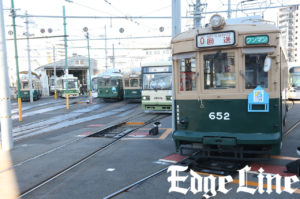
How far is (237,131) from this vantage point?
18.6 feet

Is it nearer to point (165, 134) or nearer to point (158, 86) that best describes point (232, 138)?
point (165, 134)

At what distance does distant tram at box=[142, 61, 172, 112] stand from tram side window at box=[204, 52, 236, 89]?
26.8 ft

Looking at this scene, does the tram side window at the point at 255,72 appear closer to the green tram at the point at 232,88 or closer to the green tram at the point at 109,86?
the green tram at the point at 232,88

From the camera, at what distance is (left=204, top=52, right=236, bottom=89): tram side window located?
5.66 m

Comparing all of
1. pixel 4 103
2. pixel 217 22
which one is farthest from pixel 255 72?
pixel 4 103

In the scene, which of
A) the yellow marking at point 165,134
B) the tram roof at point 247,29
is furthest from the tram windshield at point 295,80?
the tram roof at point 247,29

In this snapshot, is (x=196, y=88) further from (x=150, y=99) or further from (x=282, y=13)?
(x=282, y=13)

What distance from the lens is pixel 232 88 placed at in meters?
5.66

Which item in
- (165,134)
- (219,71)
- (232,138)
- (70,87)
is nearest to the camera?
(232,138)

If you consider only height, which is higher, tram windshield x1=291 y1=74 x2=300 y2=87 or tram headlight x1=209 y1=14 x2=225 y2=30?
tram headlight x1=209 y1=14 x2=225 y2=30

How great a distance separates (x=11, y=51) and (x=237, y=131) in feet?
160

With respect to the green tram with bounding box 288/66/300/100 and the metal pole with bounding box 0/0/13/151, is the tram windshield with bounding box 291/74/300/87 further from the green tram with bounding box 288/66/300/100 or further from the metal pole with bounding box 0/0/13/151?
the metal pole with bounding box 0/0/13/151

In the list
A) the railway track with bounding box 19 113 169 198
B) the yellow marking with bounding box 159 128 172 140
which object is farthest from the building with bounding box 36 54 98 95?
the yellow marking with bounding box 159 128 172 140

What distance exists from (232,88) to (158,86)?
8.94 m
